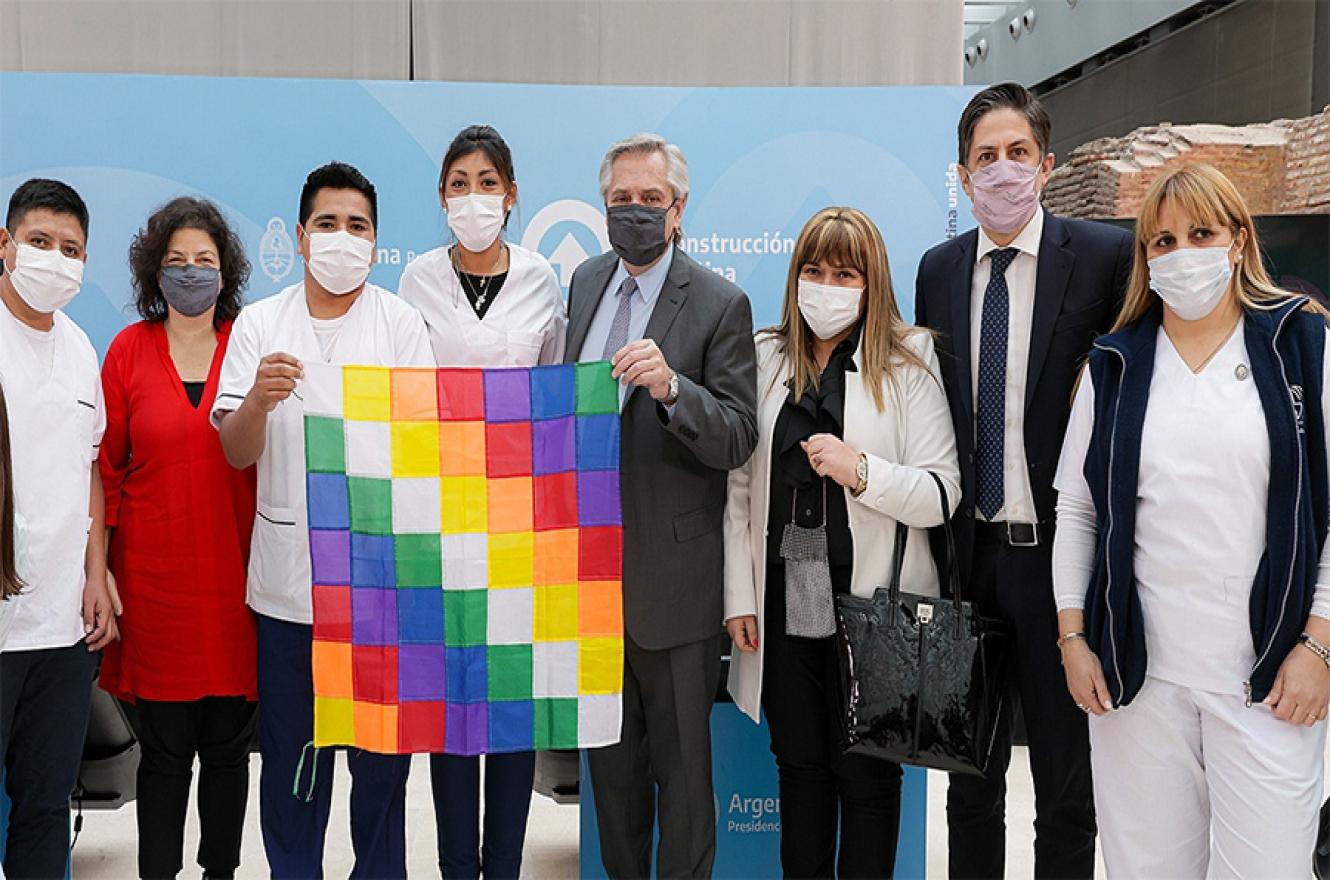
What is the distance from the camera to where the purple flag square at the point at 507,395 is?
2.71 meters

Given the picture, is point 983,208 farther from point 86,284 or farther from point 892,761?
point 86,284

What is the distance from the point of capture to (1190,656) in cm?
225

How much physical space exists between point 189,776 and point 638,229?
6.07 ft

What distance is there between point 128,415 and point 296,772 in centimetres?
100

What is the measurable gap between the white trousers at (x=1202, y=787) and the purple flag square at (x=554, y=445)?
4.32 ft


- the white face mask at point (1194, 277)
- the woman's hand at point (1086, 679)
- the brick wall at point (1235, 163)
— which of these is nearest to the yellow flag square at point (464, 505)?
the woman's hand at point (1086, 679)

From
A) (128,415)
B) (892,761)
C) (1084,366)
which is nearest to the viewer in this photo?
(1084,366)

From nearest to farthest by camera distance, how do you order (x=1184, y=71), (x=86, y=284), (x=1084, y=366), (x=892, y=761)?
(x=1084, y=366) → (x=892, y=761) → (x=86, y=284) → (x=1184, y=71)

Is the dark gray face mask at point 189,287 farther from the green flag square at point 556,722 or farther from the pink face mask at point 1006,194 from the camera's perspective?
the pink face mask at point 1006,194

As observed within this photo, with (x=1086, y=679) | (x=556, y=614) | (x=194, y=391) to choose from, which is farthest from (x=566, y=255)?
(x=1086, y=679)

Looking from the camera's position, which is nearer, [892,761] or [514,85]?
[892,761]

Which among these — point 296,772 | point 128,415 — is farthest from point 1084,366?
point 128,415

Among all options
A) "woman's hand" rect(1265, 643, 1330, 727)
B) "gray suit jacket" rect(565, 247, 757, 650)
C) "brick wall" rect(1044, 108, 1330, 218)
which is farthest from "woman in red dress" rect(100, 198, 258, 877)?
"brick wall" rect(1044, 108, 1330, 218)

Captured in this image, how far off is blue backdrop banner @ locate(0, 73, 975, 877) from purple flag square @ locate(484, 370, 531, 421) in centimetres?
220
